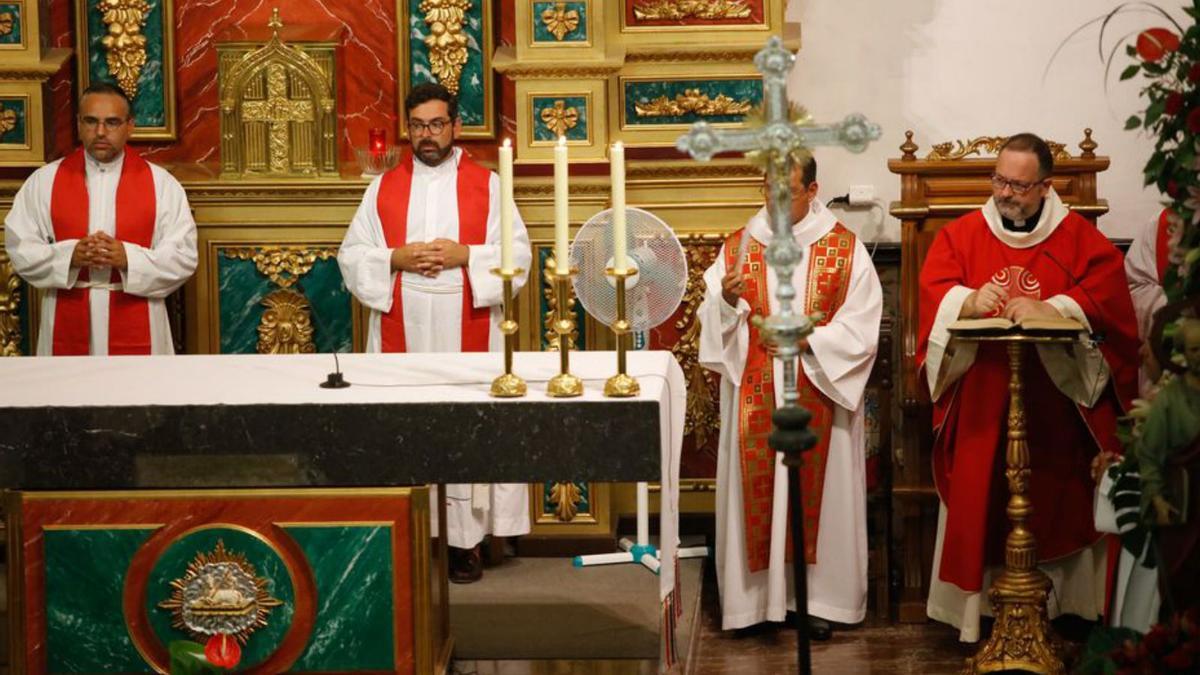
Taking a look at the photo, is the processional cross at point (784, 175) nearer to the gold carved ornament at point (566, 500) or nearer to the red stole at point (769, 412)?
the red stole at point (769, 412)

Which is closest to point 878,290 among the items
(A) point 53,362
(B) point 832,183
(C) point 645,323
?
(C) point 645,323

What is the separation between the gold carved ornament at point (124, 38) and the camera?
7.57 m

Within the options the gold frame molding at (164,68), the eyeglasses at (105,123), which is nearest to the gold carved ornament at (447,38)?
the gold frame molding at (164,68)

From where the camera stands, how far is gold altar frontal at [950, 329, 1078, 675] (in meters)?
5.56

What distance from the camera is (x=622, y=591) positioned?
6711mm

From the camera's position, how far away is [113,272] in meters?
7.08

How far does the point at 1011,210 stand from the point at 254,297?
3.33 metres

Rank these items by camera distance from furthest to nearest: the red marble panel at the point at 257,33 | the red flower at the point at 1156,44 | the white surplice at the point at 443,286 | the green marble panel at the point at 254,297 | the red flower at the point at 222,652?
the red marble panel at the point at 257,33 → the green marble panel at the point at 254,297 → the white surplice at the point at 443,286 → the red flower at the point at 1156,44 → the red flower at the point at 222,652

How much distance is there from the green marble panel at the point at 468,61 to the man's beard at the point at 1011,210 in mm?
2500

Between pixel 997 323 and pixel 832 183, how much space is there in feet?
7.48

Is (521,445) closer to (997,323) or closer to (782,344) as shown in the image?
(782,344)

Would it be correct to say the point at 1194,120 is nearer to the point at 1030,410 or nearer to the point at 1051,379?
the point at 1051,379

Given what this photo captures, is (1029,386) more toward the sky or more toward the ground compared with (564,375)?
more toward the ground

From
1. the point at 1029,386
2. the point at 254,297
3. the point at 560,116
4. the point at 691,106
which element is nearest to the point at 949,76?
the point at 691,106
